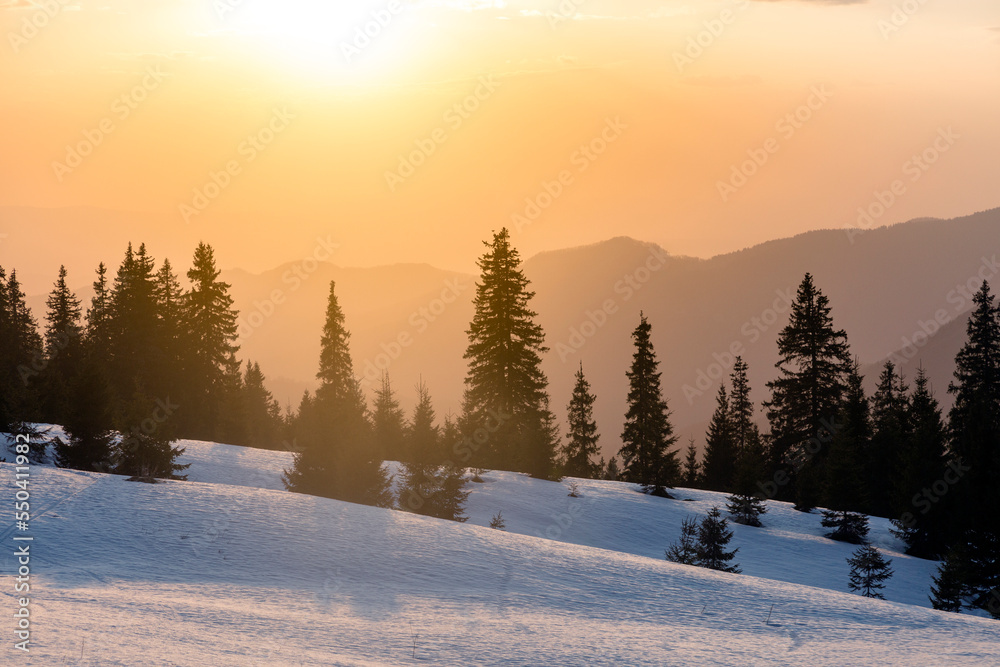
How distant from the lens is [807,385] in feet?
167

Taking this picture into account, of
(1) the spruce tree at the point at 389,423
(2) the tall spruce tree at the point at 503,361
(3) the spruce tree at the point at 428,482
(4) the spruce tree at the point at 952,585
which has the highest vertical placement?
(2) the tall spruce tree at the point at 503,361

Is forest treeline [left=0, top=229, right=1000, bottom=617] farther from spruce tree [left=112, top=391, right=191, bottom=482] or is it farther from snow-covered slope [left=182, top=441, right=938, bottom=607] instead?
snow-covered slope [left=182, top=441, right=938, bottom=607]

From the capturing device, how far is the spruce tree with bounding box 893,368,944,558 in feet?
94.0

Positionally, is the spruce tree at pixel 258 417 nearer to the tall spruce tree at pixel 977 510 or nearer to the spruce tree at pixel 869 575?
the spruce tree at pixel 869 575

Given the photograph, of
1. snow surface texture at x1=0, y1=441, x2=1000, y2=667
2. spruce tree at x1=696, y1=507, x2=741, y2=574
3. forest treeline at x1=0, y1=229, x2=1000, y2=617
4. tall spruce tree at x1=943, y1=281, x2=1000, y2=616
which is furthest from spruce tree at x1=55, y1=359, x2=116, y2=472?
tall spruce tree at x1=943, y1=281, x2=1000, y2=616

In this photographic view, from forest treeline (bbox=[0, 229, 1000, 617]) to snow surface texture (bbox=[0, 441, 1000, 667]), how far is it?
566cm

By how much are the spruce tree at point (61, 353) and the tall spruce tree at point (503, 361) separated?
20.0 metres

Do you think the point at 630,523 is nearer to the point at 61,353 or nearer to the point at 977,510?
the point at 977,510

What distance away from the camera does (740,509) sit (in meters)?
30.9

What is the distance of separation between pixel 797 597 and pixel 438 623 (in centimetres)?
675

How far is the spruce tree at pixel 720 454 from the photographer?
187 feet

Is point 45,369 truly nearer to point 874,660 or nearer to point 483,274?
point 483,274

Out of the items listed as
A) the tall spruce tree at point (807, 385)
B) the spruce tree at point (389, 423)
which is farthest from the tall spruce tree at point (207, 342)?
the tall spruce tree at point (807, 385)

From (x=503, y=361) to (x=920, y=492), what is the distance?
77.7 ft
